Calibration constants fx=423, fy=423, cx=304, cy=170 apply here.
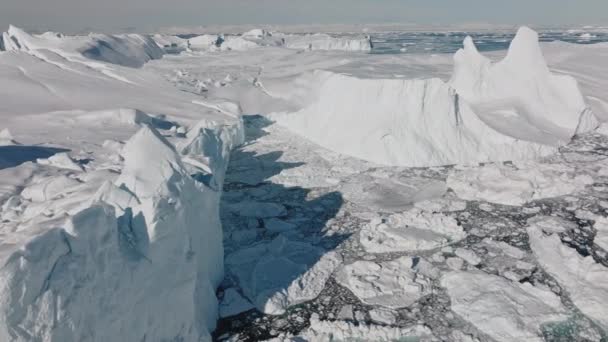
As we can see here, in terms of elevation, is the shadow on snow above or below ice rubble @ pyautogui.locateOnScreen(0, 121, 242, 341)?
below

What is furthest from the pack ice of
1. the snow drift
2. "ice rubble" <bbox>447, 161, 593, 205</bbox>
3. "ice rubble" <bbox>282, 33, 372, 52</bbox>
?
"ice rubble" <bbox>282, 33, 372, 52</bbox>

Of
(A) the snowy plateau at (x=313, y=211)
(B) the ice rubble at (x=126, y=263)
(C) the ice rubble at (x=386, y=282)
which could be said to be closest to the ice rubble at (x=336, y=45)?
(A) the snowy plateau at (x=313, y=211)

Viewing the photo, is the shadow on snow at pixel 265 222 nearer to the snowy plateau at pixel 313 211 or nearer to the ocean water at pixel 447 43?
the snowy plateau at pixel 313 211

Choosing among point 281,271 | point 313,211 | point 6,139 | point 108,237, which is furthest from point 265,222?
point 6,139

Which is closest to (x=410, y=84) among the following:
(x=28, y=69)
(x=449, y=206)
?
(x=449, y=206)

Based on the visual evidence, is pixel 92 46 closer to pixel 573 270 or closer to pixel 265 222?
pixel 265 222

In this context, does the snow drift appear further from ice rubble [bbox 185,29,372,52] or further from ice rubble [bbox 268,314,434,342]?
ice rubble [bbox 268,314,434,342]
